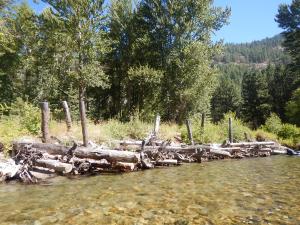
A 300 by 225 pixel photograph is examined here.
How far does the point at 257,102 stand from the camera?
69.9 meters

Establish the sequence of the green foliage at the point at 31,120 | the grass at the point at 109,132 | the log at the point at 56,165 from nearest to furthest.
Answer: the log at the point at 56,165
the grass at the point at 109,132
the green foliage at the point at 31,120

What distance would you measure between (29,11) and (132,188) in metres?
30.5

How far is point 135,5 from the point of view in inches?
1152

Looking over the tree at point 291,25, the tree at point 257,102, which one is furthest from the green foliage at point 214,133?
the tree at point 257,102

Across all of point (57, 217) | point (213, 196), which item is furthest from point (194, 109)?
point (57, 217)

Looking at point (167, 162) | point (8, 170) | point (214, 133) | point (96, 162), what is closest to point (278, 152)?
point (214, 133)

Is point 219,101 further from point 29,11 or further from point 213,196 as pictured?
point 213,196

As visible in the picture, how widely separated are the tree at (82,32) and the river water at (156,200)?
53.9 ft

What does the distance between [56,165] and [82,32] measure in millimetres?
18206

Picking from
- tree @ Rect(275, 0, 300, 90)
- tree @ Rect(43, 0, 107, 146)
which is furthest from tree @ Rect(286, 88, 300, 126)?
tree @ Rect(43, 0, 107, 146)

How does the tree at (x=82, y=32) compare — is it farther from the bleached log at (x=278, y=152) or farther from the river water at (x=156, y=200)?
the river water at (x=156, y=200)

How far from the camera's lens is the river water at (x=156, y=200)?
19.1 feet

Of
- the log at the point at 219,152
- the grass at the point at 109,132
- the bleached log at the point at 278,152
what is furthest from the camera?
the bleached log at the point at 278,152

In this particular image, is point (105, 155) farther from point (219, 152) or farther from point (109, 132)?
point (219, 152)
